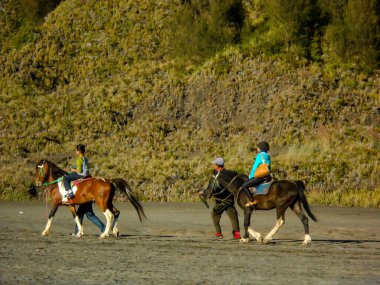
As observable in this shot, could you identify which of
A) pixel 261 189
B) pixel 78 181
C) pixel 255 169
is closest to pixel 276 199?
pixel 261 189

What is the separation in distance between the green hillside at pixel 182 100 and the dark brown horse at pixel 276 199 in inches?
580

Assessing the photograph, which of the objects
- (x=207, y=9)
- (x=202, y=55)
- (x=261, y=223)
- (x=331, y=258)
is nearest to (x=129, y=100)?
(x=202, y=55)

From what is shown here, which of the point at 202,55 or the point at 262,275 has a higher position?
the point at 202,55

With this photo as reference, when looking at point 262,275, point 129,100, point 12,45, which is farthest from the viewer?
point 12,45

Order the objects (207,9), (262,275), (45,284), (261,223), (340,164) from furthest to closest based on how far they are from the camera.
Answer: (207,9), (340,164), (261,223), (262,275), (45,284)

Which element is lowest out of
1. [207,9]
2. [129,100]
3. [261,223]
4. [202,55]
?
[261,223]

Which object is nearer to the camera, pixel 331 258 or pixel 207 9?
pixel 331 258

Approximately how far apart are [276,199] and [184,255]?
340 centimetres

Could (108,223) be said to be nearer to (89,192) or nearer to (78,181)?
(89,192)

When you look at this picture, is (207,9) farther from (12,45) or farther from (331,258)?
(331,258)

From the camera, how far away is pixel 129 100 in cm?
5016

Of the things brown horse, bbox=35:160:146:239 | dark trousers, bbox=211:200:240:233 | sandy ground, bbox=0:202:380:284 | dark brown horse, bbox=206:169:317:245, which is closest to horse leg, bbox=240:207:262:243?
dark brown horse, bbox=206:169:317:245

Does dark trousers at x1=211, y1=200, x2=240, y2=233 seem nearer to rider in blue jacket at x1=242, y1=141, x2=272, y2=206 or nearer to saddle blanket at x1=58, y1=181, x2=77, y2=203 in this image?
rider in blue jacket at x1=242, y1=141, x2=272, y2=206

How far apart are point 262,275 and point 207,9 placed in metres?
46.0
